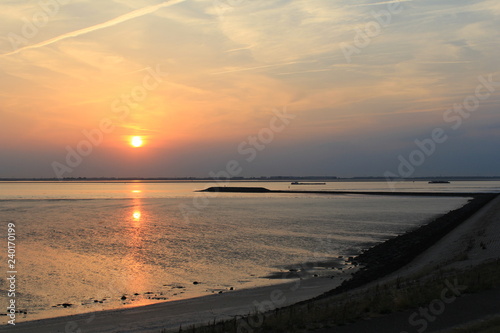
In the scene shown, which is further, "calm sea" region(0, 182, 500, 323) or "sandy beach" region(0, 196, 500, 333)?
"calm sea" region(0, 182, 500, 323)

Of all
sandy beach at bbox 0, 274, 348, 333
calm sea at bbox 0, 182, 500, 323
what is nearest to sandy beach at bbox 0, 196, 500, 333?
sandy beach at bbox 0, 274, 348, 333

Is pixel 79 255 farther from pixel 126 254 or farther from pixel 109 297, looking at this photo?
pixel 109 297

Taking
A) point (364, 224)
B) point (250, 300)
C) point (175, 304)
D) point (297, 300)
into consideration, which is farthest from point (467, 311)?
point (364, 224)

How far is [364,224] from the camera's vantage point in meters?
55.3

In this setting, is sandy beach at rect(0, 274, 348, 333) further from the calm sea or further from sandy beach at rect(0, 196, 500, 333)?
the calm sea

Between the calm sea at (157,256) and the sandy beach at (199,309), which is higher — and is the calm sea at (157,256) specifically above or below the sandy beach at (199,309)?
above

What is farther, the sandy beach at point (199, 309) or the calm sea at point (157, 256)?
the calm sea at point (157, 256)

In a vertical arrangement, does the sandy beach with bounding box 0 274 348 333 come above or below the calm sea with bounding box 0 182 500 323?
below

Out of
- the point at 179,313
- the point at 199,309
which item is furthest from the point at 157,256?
the point at 179,313

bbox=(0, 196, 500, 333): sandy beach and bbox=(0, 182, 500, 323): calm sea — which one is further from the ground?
bbox=(0, 182, 500, 323): calm sea

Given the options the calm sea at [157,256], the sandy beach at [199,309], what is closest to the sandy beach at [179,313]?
the sandy beach at [199,309]

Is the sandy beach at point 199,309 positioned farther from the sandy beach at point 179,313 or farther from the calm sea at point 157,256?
the calm sea at point 157,256

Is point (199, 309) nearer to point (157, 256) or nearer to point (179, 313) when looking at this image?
point (179, 313)

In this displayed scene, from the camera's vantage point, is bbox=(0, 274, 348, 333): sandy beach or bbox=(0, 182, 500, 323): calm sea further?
bbox=(0, 182, 500, 323): calm sea
